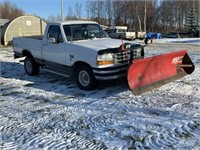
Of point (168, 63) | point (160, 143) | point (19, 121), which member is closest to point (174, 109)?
point (160, 143)

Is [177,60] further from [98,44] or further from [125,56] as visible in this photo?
[98,44]

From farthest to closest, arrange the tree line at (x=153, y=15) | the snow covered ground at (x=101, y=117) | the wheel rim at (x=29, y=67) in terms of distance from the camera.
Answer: the tree line at (x=153, y=15)
the wheel rim at (x=29, y=67)
the snow covered ground at (x=101, y=117)

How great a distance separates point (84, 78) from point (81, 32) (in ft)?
5.41

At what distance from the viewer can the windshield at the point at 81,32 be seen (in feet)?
28.7

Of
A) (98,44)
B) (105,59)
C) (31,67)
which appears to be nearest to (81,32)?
(98,44)

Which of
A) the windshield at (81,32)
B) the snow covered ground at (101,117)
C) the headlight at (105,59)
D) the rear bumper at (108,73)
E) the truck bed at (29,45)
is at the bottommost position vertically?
the snow covered ground at (101,117)

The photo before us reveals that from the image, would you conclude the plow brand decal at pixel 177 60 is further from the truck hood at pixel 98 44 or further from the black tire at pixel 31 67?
the black tire at pixel 31 67

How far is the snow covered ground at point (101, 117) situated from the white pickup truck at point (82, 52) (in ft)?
1.71

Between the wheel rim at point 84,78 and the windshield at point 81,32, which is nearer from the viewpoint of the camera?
the wheel rim at point 84,78

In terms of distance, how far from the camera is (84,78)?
816 centimetres

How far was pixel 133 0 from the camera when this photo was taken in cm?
8369

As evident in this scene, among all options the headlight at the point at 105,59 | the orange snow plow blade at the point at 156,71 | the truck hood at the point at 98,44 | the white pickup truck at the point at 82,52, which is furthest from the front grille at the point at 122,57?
the orange snow plow blade at the point at 156,71

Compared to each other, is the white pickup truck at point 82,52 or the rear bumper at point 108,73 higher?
the white pickup truck at point 82,52

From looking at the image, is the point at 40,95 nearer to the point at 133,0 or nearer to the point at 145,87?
the point at 145,87
